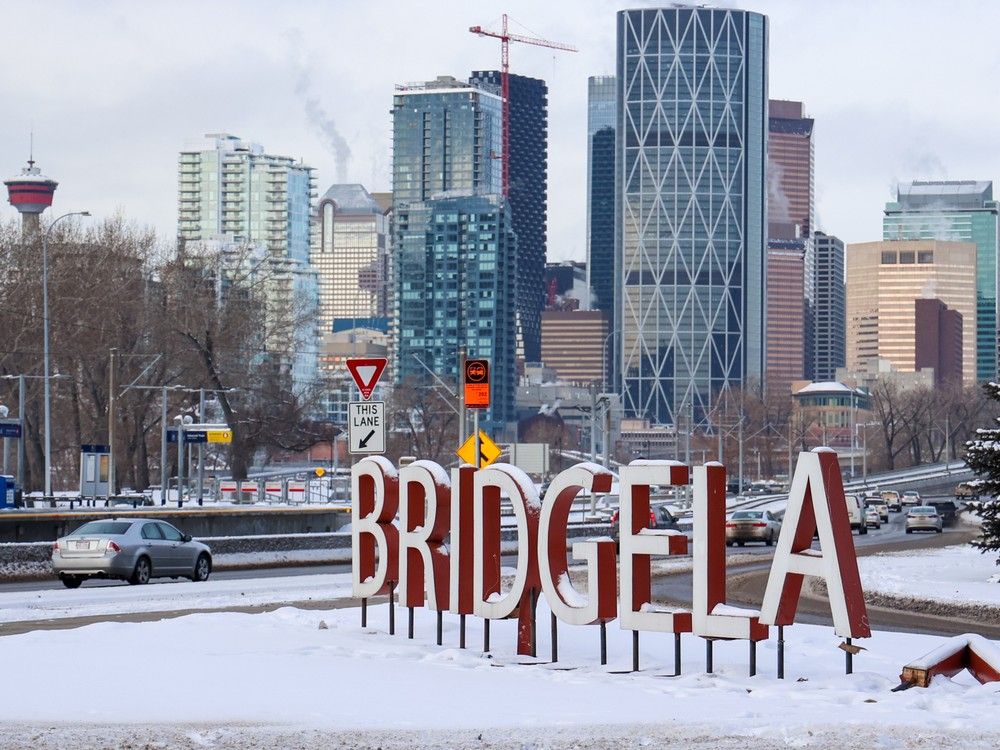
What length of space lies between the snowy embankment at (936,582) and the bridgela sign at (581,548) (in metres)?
11.7

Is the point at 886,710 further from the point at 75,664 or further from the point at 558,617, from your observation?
the point at 75,664

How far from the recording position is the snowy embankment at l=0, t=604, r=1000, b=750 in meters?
13.5

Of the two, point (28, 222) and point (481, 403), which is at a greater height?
point (28, 222)

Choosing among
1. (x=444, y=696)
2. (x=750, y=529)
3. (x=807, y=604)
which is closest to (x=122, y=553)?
(x=807, y=604)

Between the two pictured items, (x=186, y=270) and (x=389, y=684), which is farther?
(x=186, y=270)

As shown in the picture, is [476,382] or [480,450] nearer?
[476,382]

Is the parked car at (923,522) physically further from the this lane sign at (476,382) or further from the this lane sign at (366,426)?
the this lane sign at (366,426)

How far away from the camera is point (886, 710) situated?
14680mm

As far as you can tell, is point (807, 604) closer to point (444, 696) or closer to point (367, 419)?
point (367, 419)

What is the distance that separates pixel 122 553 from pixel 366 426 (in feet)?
39.1

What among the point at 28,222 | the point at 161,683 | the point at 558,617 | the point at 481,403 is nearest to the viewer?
the point at 161,683

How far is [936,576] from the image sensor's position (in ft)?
120

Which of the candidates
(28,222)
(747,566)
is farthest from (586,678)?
(28,222)

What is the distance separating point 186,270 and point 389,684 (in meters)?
77.2
